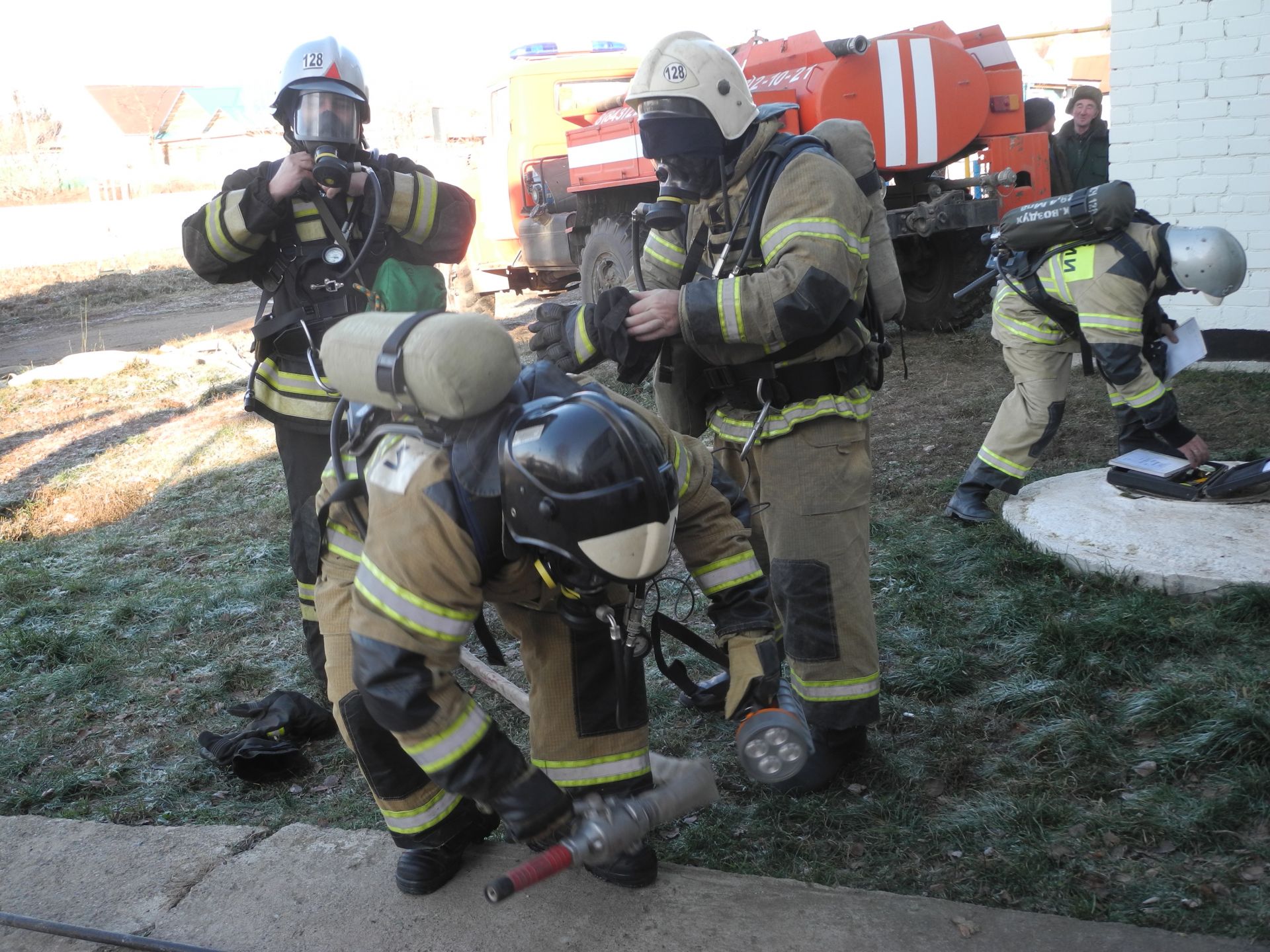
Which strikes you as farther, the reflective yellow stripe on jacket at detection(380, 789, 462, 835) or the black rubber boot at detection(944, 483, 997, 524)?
the black rubber boot at detection(944, 483, 997, 524)

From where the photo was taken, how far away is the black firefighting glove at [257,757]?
131 inches

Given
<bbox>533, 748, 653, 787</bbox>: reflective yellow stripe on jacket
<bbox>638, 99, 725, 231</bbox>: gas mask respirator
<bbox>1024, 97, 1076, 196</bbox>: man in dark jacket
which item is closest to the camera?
<bbox>533, 748, 653, 787</bbox>: reflective yellow stripe on jacket

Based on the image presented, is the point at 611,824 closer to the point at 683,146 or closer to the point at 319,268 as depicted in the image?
the point at 683,146

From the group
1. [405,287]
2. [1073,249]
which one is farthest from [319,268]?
[1073,249]

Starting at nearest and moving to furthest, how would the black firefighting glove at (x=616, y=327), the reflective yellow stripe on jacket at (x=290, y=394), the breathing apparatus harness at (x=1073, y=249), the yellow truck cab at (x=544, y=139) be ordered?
the black firefighting glove at (x=616, y=327) → the reflective yellow stripe on jacket at (x=290, y=394) → the breathing apparatus harness at (x=1073, y=249) → the yellow truck cab at (x=544, y=139)

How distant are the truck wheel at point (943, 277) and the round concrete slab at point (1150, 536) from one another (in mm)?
4367

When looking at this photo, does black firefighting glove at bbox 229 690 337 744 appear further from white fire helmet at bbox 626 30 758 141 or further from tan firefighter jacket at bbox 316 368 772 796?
white fire helmet at bbox 626 30 758 141

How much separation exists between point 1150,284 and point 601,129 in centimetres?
531

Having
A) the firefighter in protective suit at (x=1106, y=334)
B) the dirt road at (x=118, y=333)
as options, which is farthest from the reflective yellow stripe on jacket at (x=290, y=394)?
the dirt road at (x=118, y=333)

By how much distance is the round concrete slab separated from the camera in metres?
3.73

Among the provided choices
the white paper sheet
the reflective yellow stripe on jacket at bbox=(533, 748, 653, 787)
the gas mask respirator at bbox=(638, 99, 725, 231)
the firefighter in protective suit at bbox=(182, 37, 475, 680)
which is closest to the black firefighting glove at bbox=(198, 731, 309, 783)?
the firefighter in protective suit at bbox=(182, 37, 475, 680)

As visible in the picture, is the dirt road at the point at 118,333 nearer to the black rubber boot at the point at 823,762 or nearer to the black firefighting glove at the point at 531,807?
the black rubber boot at the point at 823,762

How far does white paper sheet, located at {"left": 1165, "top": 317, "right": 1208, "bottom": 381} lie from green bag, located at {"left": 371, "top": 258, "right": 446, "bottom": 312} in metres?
2.98

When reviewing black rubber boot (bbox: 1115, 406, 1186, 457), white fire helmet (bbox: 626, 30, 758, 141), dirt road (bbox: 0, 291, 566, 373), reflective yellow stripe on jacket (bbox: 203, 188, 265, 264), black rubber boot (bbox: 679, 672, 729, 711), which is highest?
white fire helmet (bbox: 626, 30, 758, 141)
